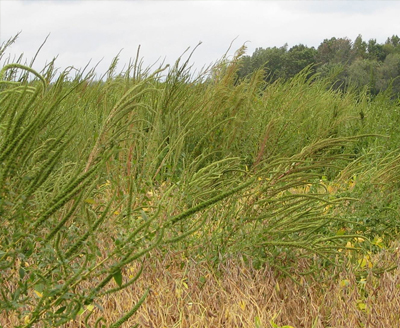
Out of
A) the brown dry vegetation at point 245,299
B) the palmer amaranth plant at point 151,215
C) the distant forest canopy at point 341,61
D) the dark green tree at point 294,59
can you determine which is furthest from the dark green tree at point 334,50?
the brown dry vegetation at point 245,299

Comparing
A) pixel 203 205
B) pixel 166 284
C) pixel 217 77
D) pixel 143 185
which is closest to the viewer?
pixel 203 205

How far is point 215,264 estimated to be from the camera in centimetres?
Answer: 260

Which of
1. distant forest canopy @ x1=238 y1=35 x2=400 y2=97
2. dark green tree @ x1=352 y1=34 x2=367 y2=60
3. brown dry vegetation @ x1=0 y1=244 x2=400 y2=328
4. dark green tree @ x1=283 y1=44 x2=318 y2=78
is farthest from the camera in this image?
dark green tree @ x1=352 y1=34 x2=367 y2=60

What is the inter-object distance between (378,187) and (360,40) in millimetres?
52103

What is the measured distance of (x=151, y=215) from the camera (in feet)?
9.51

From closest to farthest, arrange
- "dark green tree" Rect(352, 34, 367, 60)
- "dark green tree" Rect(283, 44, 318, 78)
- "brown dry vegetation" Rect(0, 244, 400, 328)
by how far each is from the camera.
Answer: "brown dry vegetation" Rect(0, 244, 400, 328) < "dark green tree" Rect(283, 44, 318, 78) < "dark green tree" Rect(352, 34, 367, 60)

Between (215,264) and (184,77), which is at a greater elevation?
(184,77)

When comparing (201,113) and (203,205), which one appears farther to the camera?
(201,113)

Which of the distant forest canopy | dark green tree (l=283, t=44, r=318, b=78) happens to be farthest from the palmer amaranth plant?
dark green tree (l=283, t=44, r=318, b=78)

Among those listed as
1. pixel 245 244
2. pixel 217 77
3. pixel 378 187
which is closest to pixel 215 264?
pixel 245 244

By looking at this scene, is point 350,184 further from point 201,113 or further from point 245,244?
point 245,244

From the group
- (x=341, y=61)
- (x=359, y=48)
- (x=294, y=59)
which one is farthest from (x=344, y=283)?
(x=359, y=48)

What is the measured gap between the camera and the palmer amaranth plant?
1459 mm

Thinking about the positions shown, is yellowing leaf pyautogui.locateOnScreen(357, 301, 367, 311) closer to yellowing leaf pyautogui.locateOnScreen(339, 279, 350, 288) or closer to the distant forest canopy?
yellowing leaf pyautogui.locateOnScreen(339, 279, 350, 288)
